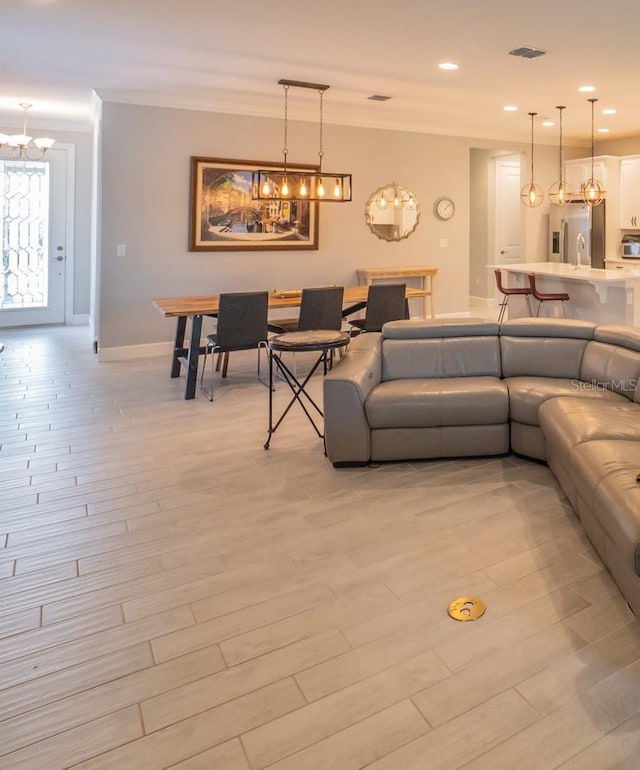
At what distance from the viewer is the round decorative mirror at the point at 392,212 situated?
7.92 m

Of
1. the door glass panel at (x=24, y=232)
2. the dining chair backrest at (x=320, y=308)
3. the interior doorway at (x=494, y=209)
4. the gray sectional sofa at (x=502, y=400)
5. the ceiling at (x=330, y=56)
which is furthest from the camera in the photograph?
the interior doorway at (x=494, y=209)

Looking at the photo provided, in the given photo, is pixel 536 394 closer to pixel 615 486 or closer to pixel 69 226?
pixel 615 486

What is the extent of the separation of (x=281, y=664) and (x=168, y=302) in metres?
4.40

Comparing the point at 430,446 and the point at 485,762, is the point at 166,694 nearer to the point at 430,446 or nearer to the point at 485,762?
the point at 485,762

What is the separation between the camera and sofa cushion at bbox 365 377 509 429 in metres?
3.58

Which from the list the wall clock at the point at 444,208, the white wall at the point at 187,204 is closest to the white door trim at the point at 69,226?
the white wall at the point at 187,204

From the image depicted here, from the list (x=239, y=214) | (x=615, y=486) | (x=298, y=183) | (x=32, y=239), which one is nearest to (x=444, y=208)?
(x=298, y=183)

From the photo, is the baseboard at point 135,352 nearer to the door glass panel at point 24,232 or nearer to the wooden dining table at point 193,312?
the wooden dining table at point 193,312

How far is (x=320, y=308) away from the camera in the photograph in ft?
18.3

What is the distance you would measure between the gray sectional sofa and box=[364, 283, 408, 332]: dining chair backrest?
184 cm

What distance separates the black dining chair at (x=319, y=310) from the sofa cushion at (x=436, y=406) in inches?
79.0

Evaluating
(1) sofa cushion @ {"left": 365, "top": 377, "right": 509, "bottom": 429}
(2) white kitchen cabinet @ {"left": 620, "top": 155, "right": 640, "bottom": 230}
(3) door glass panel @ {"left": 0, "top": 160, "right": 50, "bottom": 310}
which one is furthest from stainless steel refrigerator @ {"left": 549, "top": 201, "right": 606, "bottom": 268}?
(3) door glass panel @ {"left": 0, "top": 160, "right": 50, "bottom": 310}

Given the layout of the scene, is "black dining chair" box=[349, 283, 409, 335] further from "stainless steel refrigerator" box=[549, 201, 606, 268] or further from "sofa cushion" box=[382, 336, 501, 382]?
"stainless steel refrigerator" box=[549, 201, 606, 268]

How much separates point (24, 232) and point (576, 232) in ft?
26.6
